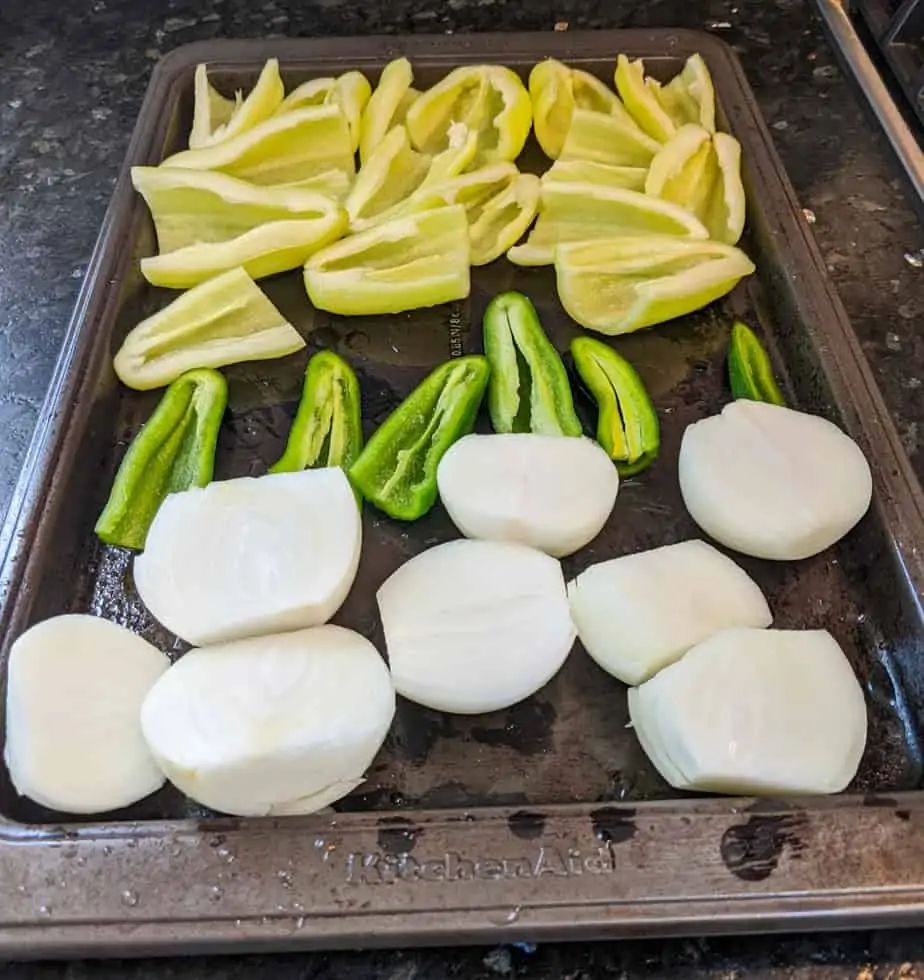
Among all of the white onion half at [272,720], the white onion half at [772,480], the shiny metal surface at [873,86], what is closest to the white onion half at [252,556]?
the white onion half at [272,720]

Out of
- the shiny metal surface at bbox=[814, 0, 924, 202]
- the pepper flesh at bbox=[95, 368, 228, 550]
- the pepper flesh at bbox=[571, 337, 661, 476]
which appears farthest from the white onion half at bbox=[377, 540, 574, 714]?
the shiny metal surface at bbox=[814, 0, 924, 202]

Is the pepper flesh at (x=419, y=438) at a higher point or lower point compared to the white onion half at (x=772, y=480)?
higher

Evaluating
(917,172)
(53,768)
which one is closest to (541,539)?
(53,768)

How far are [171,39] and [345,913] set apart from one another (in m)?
1.62

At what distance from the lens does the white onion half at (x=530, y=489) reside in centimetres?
113

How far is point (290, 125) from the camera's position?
1485 millimetres

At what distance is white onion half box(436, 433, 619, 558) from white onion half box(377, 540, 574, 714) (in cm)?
3

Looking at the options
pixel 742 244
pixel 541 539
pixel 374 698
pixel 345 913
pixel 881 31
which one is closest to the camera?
pixel 345 913

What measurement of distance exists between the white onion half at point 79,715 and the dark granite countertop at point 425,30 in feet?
0.51

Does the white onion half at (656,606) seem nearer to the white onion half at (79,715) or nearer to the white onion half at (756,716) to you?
the white onion half at (756,716)

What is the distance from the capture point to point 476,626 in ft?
3.45

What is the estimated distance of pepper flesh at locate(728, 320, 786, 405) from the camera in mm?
1278

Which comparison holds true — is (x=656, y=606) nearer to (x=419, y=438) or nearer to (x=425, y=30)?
(x=419, y=438)

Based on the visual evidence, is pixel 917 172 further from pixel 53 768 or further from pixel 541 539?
pixel 53 768
